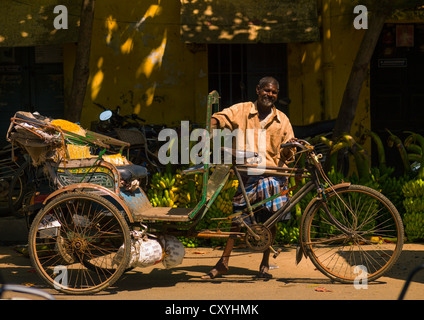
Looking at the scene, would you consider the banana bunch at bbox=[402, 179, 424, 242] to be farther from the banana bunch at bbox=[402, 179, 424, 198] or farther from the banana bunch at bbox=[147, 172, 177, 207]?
the banana bunch at bbox=[147, 172, 177, 207]

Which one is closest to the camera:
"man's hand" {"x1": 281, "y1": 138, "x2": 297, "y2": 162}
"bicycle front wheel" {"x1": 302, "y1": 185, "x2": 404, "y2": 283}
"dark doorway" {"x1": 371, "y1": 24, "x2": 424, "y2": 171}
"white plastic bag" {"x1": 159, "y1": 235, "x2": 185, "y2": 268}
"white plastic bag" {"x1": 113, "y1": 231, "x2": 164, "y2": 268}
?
"white plastic bag" {"x1": 113, "y1": 231, "x2": 164, "y2": 268}

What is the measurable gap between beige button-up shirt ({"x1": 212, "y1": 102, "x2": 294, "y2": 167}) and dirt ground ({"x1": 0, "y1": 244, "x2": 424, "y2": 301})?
1.06 meters

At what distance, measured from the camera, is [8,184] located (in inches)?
409

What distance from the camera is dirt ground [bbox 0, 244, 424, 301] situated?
6031 millimetres

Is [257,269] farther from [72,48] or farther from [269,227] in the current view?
[72,48]

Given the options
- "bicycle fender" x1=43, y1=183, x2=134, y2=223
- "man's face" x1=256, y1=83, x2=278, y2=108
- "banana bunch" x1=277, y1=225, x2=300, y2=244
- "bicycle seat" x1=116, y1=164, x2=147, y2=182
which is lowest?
"banana bunch" x1=277, y1=225, x2=300, y2=244

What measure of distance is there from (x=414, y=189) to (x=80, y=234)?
4.15m

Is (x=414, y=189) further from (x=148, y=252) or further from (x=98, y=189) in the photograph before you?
(x=98, y=189)

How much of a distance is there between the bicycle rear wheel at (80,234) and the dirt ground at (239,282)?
16 cm

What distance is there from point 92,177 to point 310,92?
271 inches

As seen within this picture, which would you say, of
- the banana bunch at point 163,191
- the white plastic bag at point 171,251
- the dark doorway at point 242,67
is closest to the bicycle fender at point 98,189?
the white plastic bag at point 171,251

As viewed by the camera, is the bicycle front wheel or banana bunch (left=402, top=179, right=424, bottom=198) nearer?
the bicycle front wheel

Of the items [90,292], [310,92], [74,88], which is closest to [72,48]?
[74,88]

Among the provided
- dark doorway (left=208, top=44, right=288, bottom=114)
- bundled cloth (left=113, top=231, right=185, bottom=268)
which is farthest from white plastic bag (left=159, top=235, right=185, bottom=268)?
dark doorway (left=208, top=44, right=288, bottom=114)
